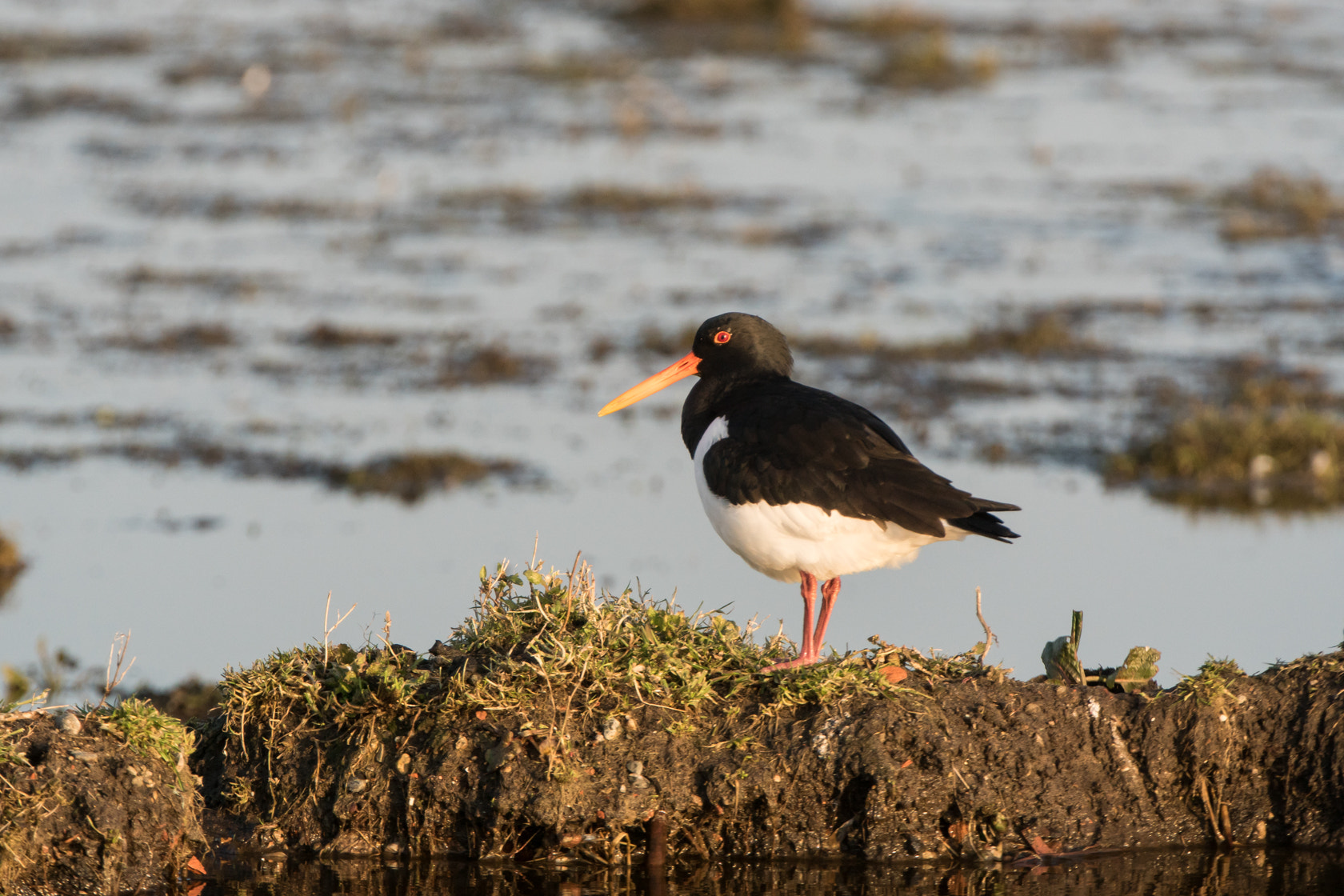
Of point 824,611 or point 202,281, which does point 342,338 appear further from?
point 824,611

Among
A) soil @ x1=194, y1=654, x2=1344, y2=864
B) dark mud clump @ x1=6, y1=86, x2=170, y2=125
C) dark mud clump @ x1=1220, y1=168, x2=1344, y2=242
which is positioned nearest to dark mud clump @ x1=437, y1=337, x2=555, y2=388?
soil @ x1=194, y1=654, x2=1344, y2=864

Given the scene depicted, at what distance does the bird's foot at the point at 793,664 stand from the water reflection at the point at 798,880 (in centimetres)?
65

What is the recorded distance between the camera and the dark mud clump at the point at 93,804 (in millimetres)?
5230

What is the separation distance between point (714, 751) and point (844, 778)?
441 mm

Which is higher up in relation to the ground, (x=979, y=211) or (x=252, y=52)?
(x=252, y=52)

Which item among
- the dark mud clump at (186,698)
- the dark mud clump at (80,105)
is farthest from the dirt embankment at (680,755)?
the dark mud clump at (80,105)

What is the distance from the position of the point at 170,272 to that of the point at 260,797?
12049mm

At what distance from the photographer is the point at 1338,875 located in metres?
5.70

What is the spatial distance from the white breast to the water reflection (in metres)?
1.09

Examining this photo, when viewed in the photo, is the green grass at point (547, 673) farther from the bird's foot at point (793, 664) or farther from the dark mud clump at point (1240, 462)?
the dark mud clump at point (1240, 462)

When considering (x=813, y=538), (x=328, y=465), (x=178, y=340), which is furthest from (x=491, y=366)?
(x=813, y=538)

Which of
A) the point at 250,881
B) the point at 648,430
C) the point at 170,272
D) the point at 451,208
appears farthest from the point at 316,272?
the point at 250,881

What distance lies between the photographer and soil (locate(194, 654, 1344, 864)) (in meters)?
5.61

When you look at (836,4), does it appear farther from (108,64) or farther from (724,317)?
(724,317)
